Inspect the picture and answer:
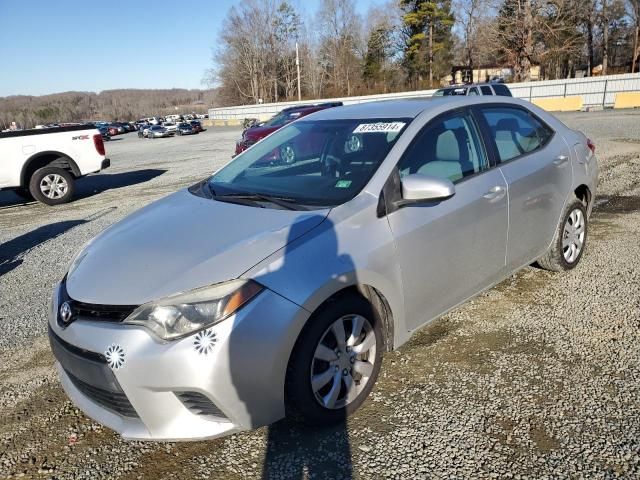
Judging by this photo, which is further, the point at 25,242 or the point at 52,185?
the point at 52,185

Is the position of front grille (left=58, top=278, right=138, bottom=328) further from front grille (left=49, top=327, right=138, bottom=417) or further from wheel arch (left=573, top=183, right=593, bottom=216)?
wheel arch (left=573, top=183, right=593, bottom=216)

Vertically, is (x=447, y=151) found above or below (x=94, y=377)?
above

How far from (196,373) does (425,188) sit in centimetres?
155

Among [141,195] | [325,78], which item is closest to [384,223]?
[141,195]

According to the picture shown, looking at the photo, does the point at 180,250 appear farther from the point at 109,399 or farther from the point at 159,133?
the point at 159,133

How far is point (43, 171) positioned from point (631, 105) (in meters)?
30.5

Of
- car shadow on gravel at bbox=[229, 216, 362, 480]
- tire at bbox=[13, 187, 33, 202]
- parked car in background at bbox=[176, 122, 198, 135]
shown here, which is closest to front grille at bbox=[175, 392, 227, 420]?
car shadow on gravel at bbox=[229, 216, 362, 480]

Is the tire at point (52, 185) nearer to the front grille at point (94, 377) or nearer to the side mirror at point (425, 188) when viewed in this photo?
the front grille at point (94, 377)

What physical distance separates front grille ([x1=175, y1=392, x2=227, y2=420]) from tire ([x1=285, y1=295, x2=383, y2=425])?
1.18 feet

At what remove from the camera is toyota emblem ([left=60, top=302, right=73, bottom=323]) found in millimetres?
2367

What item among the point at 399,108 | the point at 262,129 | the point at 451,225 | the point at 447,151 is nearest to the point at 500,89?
the point at 262,129

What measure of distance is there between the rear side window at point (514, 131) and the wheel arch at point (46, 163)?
9217 millimetres

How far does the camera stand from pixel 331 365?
8.18 ft

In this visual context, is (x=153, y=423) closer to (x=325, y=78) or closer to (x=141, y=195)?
(x=141, y=195)
